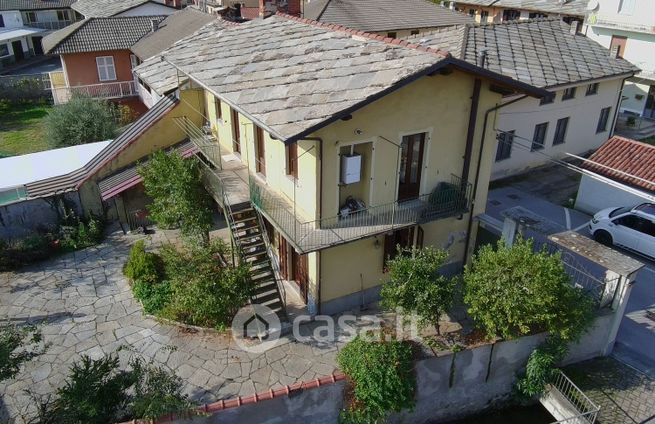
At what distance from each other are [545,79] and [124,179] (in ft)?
58.3

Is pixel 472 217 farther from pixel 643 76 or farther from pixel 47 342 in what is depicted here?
pixel 643 76

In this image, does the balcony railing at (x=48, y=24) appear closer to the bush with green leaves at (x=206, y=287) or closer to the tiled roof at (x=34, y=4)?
the tiled roof at (x=34, y=4)

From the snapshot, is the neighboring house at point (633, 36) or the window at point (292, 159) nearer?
the window at point (292, 159)

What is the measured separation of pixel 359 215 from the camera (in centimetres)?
1424

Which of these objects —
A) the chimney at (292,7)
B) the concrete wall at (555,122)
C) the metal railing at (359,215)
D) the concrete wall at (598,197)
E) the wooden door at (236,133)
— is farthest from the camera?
the concrete wall at (555,122)

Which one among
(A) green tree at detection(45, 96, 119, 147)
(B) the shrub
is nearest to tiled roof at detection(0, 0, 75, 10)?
(A) green tree at detection(45, 96, 119, 147)

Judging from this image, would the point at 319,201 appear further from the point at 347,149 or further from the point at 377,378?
the point at 377,378

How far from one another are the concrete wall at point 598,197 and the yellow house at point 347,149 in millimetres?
7488

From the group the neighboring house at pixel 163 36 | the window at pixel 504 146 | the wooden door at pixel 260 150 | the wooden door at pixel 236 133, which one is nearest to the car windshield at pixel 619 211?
the window at pixel 504 146

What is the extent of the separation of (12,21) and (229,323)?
56.8 meters

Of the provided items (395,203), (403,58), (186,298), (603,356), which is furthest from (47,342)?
(603,356)

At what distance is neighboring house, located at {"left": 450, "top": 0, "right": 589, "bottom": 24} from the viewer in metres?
37.9

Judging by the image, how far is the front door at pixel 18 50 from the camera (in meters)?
53.8

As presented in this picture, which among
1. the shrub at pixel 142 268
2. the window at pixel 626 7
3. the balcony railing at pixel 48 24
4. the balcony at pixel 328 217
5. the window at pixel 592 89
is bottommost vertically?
the shrub at pixel 142 268
